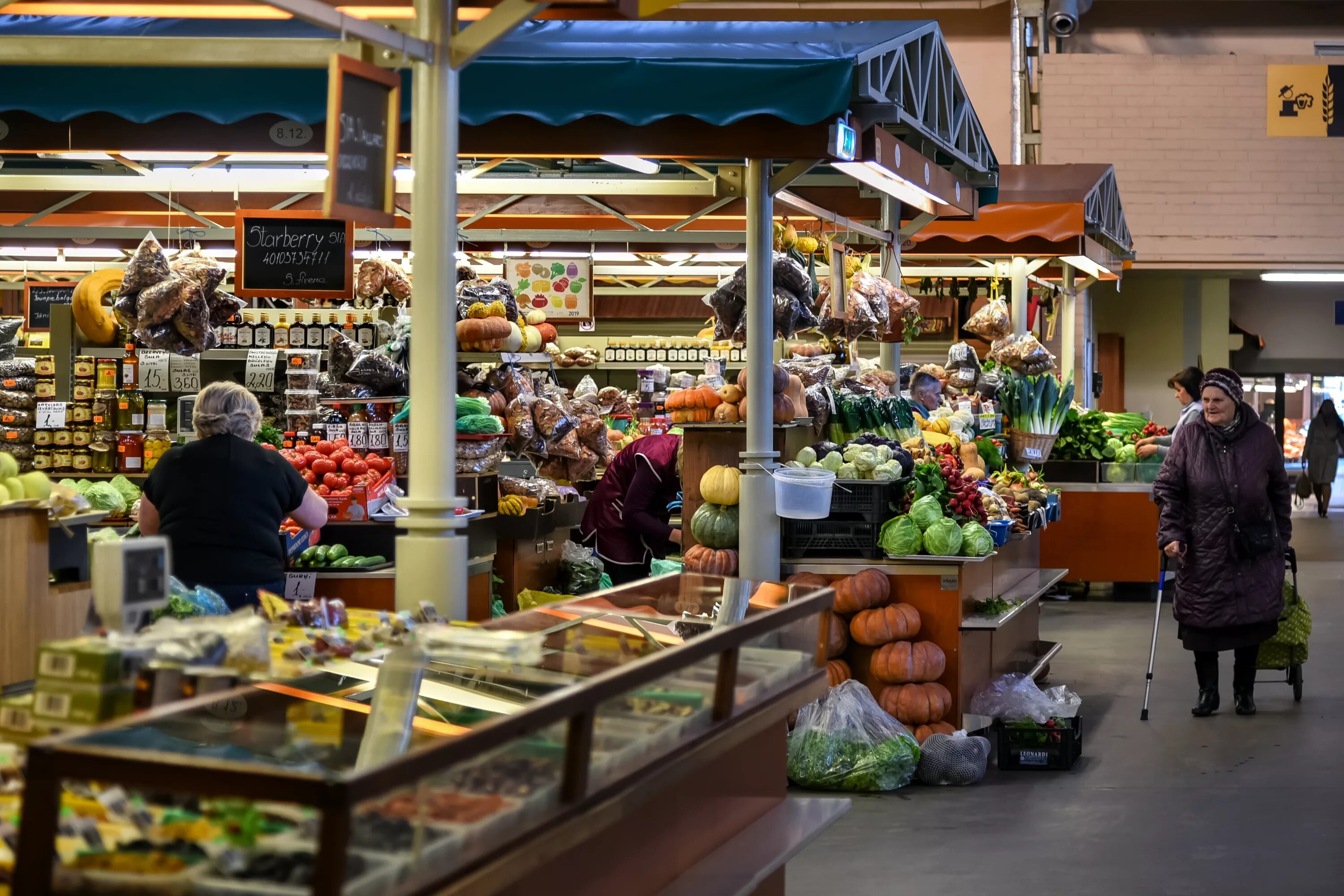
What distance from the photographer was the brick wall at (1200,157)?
703 inches

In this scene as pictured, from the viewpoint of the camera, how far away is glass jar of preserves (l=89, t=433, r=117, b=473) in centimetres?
743

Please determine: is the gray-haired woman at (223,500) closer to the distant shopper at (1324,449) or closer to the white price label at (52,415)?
the white price label at (52,415)

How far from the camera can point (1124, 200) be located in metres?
18.0

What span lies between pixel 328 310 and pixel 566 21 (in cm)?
302

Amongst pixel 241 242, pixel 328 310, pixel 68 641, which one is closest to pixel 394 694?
pixel 68 641

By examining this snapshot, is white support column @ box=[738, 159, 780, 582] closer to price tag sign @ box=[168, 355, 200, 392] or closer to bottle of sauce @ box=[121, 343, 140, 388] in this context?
price tag sign @ box=[168, 355, 200, 392]

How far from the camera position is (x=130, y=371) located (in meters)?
7.46

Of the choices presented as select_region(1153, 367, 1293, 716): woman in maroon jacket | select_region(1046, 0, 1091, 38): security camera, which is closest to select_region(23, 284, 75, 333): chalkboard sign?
select_region(1153, 367, 1293, 716): woman in maroon jacket

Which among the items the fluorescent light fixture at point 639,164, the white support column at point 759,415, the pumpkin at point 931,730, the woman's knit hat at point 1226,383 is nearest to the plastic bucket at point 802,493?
the white support column at point 759,415

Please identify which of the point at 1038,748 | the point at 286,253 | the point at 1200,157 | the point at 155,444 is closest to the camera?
the point at 1038,748

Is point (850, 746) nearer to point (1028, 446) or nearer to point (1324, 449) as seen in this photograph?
point (1028, 446)

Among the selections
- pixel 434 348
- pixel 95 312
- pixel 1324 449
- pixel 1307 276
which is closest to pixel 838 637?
pixel 434 348

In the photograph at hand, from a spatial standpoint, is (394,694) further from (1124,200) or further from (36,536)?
(1124,200)

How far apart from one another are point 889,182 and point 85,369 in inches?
172
